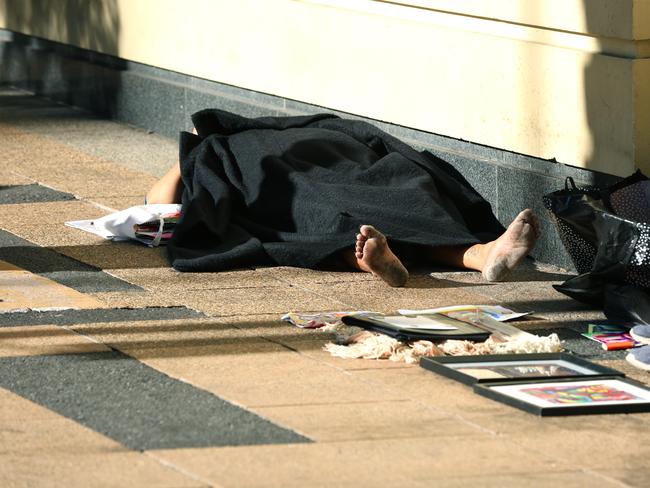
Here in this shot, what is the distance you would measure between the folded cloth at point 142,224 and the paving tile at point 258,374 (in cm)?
182

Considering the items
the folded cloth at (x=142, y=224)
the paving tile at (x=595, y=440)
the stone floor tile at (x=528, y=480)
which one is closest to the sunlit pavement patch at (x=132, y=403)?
the stone floor tile at (x=528, y=480)

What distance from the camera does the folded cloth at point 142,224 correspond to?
22.8 feet

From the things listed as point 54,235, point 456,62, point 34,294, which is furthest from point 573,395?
point 54,235

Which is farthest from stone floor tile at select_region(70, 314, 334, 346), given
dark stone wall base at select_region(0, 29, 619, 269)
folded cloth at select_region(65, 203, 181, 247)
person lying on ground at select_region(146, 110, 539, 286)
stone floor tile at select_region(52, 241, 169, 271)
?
dark stone wall base at select_region(0, 29, 619, 269)

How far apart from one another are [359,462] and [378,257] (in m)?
2.19

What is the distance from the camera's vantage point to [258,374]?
4805mm

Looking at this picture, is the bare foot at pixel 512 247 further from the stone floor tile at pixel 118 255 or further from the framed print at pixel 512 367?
the stone floor tile at pixel 118 255

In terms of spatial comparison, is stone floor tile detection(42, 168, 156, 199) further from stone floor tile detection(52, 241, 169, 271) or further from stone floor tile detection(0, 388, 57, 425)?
stone floor tile detection(0, 388, 57, 425)

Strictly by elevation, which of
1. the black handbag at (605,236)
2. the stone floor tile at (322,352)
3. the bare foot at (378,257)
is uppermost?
the black handbag at (605,236)

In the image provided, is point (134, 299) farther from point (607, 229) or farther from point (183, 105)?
point (183, 105)

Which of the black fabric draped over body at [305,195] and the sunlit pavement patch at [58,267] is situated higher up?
the black fabric draped over body at [305,195]

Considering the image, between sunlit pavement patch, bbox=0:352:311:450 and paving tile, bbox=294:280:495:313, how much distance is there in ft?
4.09

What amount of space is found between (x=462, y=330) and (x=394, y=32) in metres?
3.01

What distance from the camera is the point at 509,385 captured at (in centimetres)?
470
